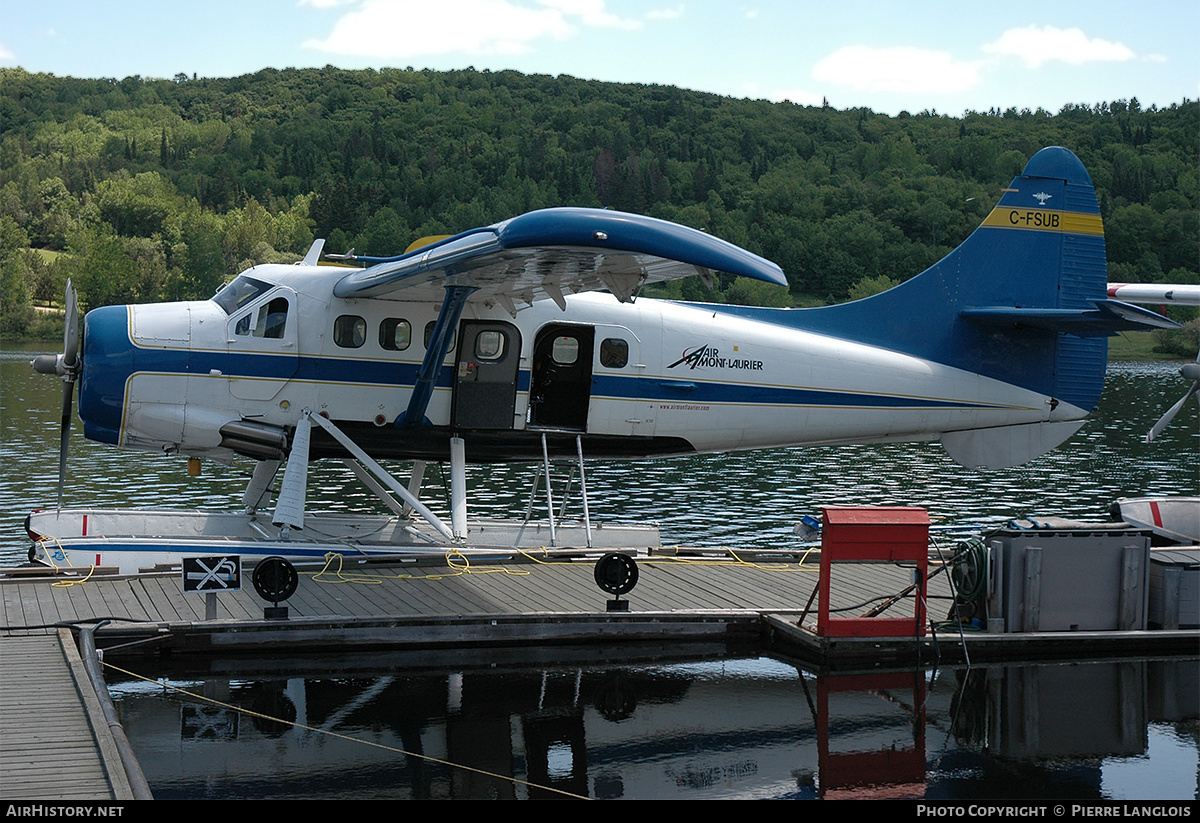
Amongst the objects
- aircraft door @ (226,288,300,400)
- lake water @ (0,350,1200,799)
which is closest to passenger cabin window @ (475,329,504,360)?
aircraft door @ (226,288,300,400)

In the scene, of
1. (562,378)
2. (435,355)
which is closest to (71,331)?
(435,355)

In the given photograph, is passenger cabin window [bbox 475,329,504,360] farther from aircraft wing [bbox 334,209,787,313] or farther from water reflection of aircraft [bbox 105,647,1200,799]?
water reflection of aircraft [bbox 105,647,1200,799]

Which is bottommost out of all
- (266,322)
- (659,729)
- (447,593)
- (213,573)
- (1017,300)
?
(659,729)

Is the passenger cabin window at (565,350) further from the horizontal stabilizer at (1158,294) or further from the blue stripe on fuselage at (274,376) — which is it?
the horizontal stabilizer at (1158,294)

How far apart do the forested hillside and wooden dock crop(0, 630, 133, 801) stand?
69.3 meters

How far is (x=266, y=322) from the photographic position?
11422mm

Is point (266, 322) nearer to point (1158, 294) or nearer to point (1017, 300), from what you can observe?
point (1017, 300)

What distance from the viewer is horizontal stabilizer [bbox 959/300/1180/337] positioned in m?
11.8

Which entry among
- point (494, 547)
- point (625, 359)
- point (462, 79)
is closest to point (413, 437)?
point (494, 547)

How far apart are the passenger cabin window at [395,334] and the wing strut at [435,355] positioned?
0.24m

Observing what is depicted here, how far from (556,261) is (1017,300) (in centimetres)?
622

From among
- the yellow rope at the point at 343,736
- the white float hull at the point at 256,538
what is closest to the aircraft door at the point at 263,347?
the white float hull at the point at 256,538

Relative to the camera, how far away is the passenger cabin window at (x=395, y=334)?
1162 centimetres

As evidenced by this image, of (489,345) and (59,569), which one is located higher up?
(489,345)
